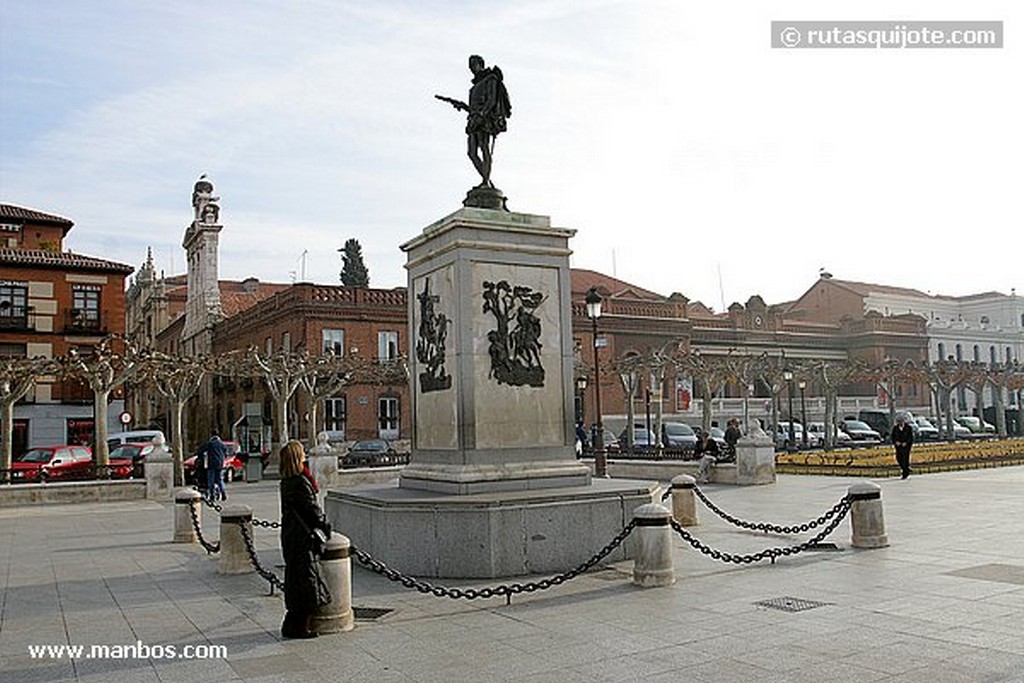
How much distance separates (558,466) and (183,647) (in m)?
5.62

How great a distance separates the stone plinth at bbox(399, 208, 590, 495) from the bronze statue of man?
123 centimetres

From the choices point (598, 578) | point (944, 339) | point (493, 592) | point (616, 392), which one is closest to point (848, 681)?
point (493, 592)

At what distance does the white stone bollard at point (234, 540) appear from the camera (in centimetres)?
1222

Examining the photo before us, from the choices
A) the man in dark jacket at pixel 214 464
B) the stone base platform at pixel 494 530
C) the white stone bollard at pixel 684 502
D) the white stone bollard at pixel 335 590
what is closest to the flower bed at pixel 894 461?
the white stone bollard at pixel 684 502

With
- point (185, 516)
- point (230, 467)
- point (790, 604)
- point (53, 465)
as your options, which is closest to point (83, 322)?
point (230, 467)

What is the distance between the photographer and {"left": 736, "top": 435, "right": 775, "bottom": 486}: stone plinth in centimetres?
2478

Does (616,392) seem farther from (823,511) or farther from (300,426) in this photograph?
(823,511)

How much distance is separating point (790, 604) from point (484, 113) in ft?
25.5

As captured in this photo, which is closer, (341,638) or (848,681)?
(848,681)

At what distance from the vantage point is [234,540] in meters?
12.3

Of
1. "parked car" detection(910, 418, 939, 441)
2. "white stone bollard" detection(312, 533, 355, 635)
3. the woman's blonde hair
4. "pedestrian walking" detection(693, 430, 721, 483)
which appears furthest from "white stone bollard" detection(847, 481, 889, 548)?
"parked car" detection(910, 418, 939, 441)

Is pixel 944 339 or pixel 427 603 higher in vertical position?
pixel 944 339

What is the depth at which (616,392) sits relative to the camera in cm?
5503

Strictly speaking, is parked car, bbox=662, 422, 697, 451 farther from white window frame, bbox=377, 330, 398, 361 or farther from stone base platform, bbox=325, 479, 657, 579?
stone base platform, bbox=325, 479, 657, 579
